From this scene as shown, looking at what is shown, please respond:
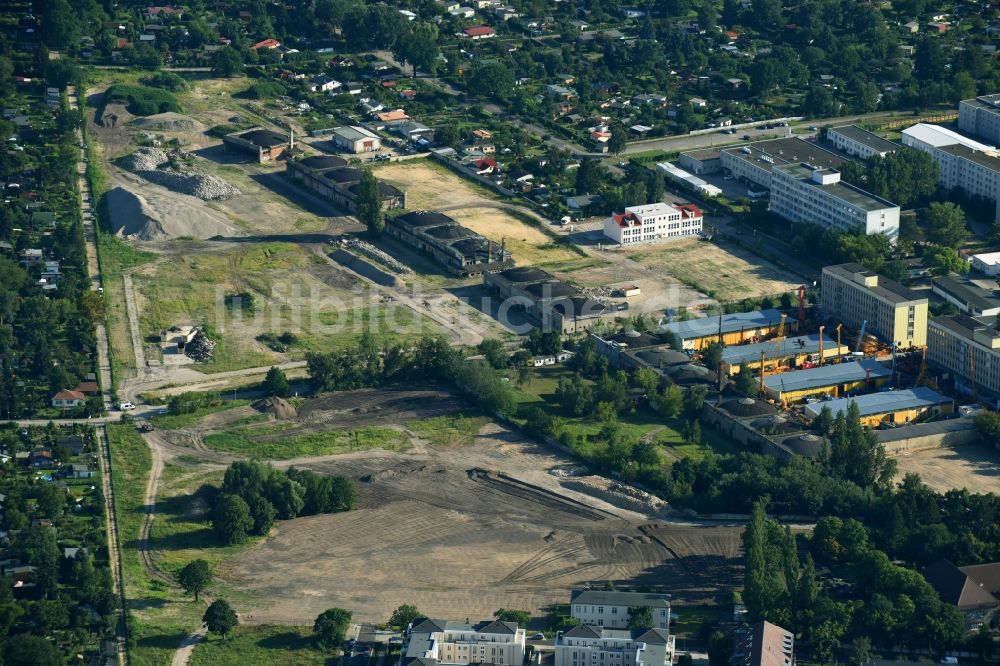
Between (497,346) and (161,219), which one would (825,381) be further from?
(161,219)

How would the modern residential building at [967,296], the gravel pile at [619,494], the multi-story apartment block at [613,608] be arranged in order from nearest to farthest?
the multi-story apartment block at [613,608], the gravel pile at [619,494], the modern residential building at [967,296]

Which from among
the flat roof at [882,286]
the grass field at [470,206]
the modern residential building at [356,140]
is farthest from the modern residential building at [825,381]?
the modern residential building at [356,140]

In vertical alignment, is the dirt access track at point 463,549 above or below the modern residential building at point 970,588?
below

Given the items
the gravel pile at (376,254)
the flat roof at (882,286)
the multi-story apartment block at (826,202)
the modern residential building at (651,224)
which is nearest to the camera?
the flat roof at (882,286)

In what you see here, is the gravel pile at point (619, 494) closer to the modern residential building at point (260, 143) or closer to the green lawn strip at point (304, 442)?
the green lawn strip at point (304, 442)

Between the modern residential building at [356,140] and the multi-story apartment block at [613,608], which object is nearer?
the multi-story apartment block at [613,608]

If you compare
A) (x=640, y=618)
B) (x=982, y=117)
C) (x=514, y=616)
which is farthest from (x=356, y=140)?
(x=640, y=618)

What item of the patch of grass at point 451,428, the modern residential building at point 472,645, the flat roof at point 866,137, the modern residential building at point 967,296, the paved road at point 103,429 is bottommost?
the modern residential building at point 967,296
